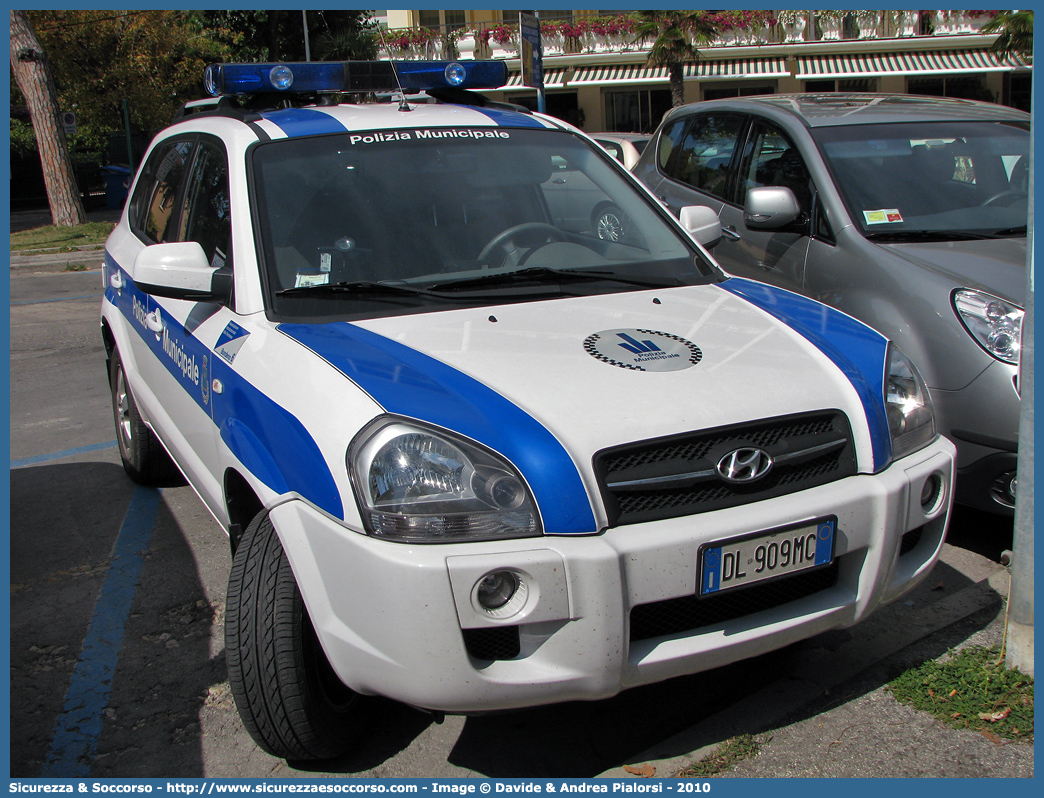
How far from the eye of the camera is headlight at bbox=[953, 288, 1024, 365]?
353cm

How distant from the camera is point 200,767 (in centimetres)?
255

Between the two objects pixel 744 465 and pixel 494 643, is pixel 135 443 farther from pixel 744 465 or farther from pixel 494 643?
pixel 744 465

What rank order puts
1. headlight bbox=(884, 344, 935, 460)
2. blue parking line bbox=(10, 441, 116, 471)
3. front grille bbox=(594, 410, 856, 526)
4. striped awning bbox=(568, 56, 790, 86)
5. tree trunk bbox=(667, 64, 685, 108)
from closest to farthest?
1. front grille bbox=(594, 410, 856, 526)
2. headlight bbox=(884, 344, 935, 460)
3. blue parking line bbox=(10, 441, 116, 471)
4. tree trunk bbox=(667, 64, 685, 108)
5. striped awning bbox=(568, 56, 790, 86)

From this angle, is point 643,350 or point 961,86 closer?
point 643,350

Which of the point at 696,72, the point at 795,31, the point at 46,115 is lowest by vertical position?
the point at 46,115

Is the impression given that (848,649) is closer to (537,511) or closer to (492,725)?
(492,725)

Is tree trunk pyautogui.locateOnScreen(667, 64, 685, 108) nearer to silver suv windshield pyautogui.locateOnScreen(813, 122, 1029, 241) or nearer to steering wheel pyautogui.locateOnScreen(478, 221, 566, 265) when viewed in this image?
silver suv windshield pyautogui.locateOnScreen(813, 122, 1029, 241)

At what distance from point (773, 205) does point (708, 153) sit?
1556mm

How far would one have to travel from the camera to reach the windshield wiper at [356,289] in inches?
113

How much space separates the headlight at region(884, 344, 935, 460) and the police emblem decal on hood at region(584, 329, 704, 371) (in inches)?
22.0

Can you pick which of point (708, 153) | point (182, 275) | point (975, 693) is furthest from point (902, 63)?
point (182, 275)

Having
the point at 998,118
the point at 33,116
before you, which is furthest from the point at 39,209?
the point at 998,118

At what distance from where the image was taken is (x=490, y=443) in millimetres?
2158

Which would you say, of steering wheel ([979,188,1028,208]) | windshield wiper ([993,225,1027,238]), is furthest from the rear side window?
steering wheel ([979,188,1028,208])
